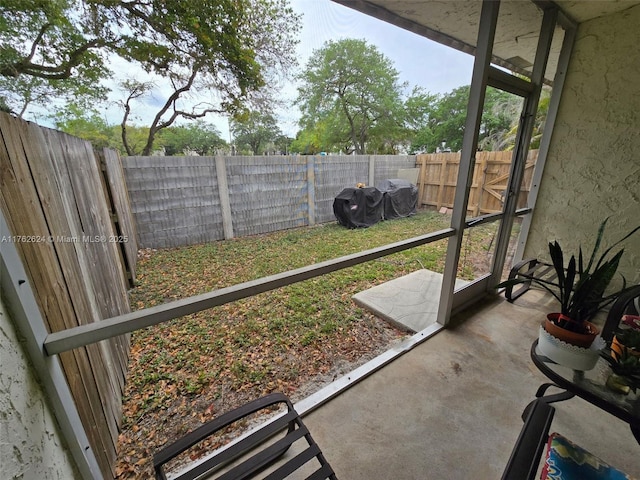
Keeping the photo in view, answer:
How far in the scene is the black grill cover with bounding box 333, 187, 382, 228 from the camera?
5602mm

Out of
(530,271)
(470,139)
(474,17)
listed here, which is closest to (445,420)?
(470,139)

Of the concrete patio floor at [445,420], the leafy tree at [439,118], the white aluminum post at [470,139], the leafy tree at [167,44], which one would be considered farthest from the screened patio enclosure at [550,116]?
the leafy tree at [439,118]

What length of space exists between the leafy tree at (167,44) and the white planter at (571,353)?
3.06m

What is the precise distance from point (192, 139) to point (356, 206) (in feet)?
11.3

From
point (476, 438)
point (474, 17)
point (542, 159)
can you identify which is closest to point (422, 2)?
point (474, 17)

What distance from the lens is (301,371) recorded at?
1816 millimetres

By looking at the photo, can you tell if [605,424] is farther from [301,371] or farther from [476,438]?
[301,371]

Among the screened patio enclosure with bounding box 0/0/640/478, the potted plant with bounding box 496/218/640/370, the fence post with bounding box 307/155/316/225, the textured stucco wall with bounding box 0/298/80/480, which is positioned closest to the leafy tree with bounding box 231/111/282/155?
the fence post with bounding box 307/155/316/225

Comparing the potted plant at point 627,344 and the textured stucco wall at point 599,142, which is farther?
the textured stucco wall at point 599,142

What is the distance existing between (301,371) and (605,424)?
1669 mm

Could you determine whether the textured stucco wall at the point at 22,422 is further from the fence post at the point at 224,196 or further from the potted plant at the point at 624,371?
the fence post at the point at 224,196

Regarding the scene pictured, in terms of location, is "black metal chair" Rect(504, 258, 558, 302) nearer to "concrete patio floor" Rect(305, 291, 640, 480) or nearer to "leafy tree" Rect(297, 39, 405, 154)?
"concrete patio floor" Rect(305, 291, 640, 480)

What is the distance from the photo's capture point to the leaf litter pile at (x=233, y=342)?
1.51m

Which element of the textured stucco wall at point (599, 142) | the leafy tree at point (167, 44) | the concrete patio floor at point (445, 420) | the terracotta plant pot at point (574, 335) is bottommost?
the concrete patio floor at point (445, 420)
